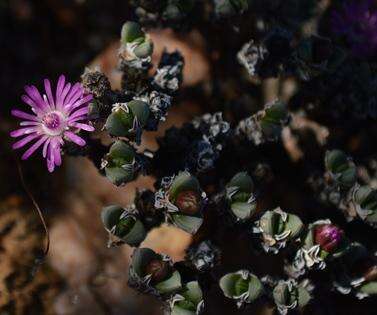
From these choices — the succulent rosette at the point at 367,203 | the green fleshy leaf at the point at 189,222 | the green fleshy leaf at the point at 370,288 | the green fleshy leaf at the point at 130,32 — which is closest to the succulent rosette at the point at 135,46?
the green fleshy leaf at the point at 130,32

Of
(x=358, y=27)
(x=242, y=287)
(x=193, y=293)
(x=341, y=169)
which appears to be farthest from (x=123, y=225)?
(x=358, y=27)

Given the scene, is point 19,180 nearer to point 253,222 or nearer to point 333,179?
point 253,222

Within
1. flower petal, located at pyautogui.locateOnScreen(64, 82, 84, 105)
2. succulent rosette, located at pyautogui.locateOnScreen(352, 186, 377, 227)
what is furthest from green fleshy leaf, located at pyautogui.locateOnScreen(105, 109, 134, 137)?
succulent rosette, located at pyautogui.locateOnScreen(352, 186, 377, 227)

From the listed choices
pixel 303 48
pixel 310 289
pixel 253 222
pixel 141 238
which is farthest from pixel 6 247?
pixel 303 48

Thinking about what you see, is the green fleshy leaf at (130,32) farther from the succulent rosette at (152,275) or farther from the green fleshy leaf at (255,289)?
the green fleshy leaf at (255,289)

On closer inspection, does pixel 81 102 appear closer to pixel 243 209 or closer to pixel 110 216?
pixel 110 216

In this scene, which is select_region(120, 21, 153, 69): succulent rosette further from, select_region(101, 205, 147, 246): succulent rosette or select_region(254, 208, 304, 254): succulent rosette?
select_region(254, 208, 304, 254): succulent rosette
